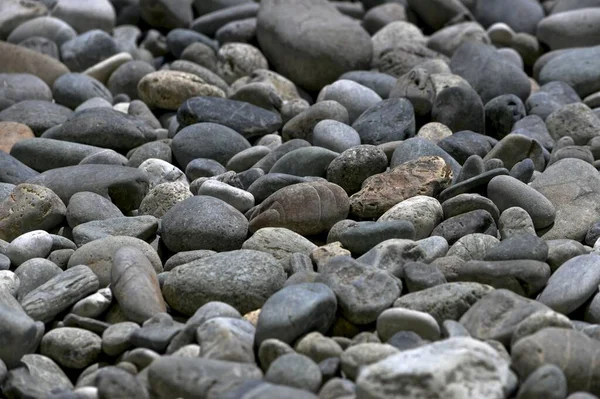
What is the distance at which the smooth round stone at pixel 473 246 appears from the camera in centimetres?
340

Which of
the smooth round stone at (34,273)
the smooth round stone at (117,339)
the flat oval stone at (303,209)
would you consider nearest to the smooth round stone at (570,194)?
the flat oval stone at (303,209)

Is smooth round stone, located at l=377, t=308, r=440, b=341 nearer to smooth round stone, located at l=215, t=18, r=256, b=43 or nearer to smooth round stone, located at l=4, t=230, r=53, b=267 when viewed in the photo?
smooth round stone, located at l=4, t=230, r=53, b=267

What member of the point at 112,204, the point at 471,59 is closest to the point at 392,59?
the point at 471,59

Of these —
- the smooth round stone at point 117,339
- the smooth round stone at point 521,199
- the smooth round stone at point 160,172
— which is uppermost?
the smooth round stone at point 521,199

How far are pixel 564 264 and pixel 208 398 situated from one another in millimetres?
1470

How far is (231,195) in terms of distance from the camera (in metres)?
3.92

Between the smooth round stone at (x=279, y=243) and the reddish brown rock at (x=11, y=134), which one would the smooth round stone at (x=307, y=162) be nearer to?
the smooth round stone at (x=279, y=243)

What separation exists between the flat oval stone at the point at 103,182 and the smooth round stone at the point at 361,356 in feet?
5.91

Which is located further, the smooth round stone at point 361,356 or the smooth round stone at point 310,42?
the smooth round stone at point 310,42

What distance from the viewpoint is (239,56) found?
5.78 m

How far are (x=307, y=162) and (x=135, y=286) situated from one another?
130cm

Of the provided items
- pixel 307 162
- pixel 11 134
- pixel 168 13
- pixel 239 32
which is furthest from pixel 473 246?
pixel 168 13

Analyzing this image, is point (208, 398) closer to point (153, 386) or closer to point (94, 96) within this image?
point (153, 386)

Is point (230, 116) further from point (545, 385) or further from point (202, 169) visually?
point (545, 385)
